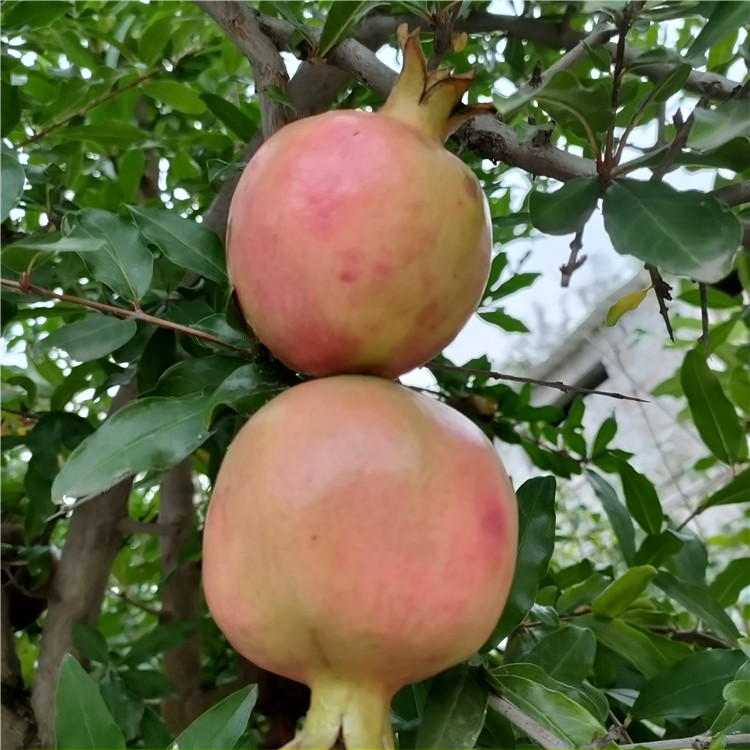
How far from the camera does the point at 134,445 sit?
0.39 metres

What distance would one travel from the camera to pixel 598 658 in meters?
0.80

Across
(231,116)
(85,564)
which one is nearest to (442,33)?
(231,116)

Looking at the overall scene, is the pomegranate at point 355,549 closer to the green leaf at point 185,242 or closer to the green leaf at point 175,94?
the green leaf at point 185,242

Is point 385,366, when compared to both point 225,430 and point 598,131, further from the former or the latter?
point 225,430

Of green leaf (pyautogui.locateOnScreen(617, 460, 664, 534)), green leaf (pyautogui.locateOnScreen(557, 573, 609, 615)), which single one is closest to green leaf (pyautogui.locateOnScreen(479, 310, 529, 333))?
green leaf (pyautogui.locateOnScreen(617, 460, 664, 534))

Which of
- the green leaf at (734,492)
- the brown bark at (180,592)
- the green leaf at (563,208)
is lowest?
the brown bark at (180,592)

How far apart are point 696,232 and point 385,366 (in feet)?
0.56

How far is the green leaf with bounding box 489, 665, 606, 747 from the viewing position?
40 centimetres

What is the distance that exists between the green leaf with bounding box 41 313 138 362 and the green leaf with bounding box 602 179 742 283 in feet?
1.09

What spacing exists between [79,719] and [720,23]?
566 millimetres

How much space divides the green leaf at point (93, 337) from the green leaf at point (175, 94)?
392 millimetres

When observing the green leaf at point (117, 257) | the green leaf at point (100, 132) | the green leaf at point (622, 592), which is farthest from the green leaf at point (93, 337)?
the green leaf at point (622, 592)

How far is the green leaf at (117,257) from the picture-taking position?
49 cm

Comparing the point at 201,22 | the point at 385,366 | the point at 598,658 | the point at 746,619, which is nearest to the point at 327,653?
the point at 385,366
